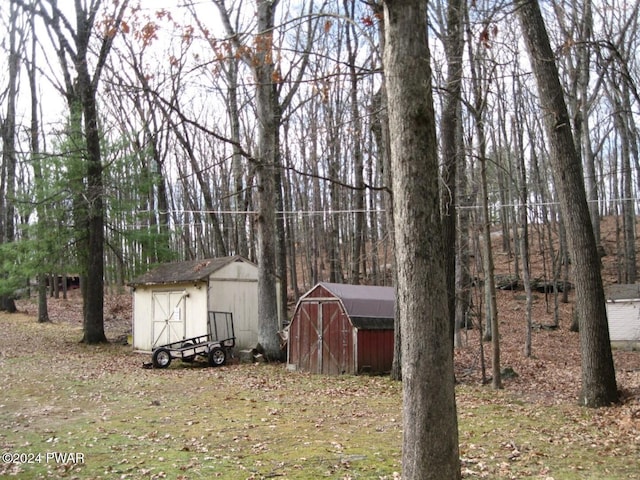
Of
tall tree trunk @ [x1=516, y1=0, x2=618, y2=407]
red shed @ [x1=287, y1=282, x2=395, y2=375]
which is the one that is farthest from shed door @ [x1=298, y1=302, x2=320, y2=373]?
tall tree trunk @ [x1=516, y1=0, x2=618, y2=407]

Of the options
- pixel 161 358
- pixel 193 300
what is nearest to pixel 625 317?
pixel 193 300

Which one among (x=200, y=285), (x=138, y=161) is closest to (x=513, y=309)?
(x=200, y=285)

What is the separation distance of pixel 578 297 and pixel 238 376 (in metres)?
8.15

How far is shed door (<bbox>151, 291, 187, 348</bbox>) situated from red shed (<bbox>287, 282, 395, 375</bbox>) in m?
4.79

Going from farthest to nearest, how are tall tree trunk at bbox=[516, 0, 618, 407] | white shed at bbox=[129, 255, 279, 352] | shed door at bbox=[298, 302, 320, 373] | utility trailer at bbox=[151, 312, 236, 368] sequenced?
white shed at bbox=[129, 255, 279, 352], utility trailer at bbox=[151, 312, 236, 368], shed door at bbox=[298, 302, 320, 373], tall tree trunk at bbox=[516, 0, 618, 407]

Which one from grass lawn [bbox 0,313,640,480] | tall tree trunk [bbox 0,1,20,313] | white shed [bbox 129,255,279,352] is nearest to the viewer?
grass lawn [bbox 0,313,640,480]

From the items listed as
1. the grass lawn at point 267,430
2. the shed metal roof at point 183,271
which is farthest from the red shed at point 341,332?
the shed metal roof at point 183,271

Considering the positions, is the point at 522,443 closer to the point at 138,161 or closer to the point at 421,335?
the point at 421,335

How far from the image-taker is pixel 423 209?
14.7 ft

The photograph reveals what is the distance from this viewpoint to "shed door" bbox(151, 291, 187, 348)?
1922 centimetres

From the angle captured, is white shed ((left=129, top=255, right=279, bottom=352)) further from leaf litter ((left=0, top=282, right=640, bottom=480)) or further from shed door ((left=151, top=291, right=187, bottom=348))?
leaf litter ((left=0, top=282, right=640, bottom=480))

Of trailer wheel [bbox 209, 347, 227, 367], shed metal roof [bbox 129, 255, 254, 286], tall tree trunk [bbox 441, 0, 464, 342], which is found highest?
tall tree trunk [bbox 441, 0, 464, 342]

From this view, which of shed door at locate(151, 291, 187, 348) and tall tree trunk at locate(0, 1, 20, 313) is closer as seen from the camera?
shed door at locate(151, 291, 187, 348)

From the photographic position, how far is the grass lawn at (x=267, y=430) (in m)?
6.43
